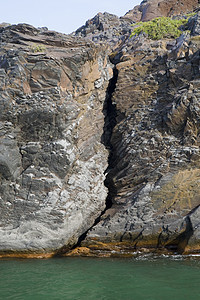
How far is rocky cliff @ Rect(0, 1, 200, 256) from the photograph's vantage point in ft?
65.2

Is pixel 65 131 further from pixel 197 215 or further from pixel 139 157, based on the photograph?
pixel 197 215

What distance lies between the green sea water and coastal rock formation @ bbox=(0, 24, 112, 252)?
3.42 m

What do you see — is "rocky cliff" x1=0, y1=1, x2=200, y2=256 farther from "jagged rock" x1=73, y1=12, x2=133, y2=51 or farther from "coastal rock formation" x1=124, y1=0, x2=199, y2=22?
"coastal rock formation" x1=124, y1=0, x2=199, y2=22

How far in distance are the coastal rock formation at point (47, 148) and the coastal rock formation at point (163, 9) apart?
21747 mm

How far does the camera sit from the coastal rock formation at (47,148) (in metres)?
20.8

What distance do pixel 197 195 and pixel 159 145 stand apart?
4.76 meters

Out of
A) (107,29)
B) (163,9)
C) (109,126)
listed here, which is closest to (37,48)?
(109,126)

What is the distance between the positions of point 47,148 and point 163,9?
31734 millimetres

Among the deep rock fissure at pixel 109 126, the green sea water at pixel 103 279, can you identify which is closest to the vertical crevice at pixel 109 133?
the deep rock fissure at pixel 109 126

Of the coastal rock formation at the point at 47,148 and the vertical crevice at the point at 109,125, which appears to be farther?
the vertical crevice at the point at 109,125

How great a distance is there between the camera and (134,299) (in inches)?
427

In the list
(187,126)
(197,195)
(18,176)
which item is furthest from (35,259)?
(187,126)

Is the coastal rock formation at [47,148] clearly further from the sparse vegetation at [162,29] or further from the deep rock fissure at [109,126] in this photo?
the sparse vegetation at [162,29]

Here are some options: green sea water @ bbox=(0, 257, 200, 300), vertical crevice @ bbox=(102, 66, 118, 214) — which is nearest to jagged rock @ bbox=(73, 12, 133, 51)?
vertical crevice @ bbox=(102, 66, 118, 214)
